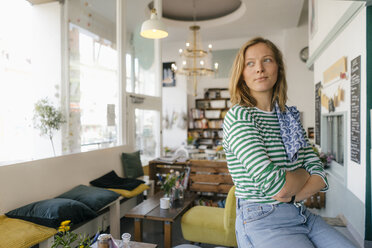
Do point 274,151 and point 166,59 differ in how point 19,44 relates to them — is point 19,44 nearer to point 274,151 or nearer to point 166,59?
point 274,151

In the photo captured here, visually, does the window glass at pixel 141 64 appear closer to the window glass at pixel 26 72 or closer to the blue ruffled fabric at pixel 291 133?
the window glass at pixel 26 72

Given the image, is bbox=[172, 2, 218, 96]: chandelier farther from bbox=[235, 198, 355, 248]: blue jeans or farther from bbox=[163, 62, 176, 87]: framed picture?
bbox=[235, 198, 355, 248]: blue jeans

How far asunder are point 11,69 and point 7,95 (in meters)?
0.36

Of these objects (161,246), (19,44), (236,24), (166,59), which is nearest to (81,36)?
(19,44)

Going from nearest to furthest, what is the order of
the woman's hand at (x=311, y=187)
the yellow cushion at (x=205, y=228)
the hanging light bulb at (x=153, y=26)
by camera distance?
the woman's hand at (x=311, y=187)
the yellow cushion at (x=205, y=228)
the hanging light bulb at (x=153, y=26)

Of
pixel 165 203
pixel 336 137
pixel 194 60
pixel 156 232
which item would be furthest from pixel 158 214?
pixel 194 60

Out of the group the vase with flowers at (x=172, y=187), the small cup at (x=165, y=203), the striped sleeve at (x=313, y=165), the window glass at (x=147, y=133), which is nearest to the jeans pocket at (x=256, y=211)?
the striped sleeve at (x=313, y=165)

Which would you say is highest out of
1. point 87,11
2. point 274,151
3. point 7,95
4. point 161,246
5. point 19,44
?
point 87,11

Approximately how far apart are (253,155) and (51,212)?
2.28 meters

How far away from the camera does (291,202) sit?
1.14 m

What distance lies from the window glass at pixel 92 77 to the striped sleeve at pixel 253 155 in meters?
3.66

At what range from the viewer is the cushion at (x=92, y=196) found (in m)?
3.19

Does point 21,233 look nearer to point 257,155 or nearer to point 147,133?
point 257,155

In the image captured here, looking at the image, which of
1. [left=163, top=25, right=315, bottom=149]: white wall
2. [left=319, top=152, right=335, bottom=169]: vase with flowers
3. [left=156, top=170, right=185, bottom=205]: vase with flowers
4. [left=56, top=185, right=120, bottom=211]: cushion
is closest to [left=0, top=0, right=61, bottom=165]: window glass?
[left=56, top=185, right=120, bottom=211]: cushion
